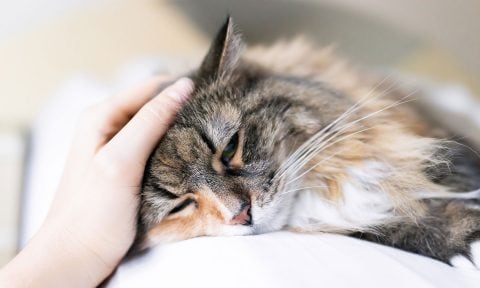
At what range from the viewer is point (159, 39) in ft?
5.99

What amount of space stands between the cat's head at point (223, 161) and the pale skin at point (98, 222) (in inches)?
2.0

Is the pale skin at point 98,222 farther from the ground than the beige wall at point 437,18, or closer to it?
closer to it

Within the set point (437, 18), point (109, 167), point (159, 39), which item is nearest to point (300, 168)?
point (109, 167)

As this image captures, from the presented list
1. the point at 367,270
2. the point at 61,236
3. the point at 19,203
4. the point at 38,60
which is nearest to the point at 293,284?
the point at 367,270

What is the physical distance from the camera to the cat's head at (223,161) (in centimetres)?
105

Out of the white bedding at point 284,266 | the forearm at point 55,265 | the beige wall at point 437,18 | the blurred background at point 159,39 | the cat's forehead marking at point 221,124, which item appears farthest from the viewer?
the beige wall at point 437,18

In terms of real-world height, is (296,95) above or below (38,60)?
above

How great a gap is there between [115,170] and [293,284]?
0.46 m

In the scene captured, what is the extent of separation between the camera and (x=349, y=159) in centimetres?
121

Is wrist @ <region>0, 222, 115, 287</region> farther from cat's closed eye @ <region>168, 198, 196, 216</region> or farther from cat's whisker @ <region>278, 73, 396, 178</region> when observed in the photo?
cat's whisker @ <region>278, 73, 396, 178</region>

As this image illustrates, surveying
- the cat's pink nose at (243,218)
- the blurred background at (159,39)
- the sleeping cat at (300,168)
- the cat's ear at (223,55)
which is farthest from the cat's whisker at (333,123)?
the blurred background at (159,39)

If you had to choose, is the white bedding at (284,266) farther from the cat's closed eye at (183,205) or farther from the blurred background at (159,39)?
the blurred background at (159,39)

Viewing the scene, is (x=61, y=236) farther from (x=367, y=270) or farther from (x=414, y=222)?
(x=414, y=222)

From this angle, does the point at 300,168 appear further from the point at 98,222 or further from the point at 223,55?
the point at 98,222
